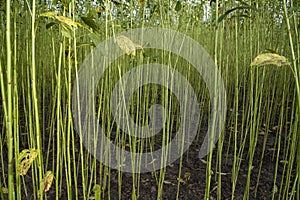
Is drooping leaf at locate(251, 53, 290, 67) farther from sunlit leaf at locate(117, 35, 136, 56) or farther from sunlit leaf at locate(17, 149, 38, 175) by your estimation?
sunlit leaf at locate(17, 149, 38, 175)

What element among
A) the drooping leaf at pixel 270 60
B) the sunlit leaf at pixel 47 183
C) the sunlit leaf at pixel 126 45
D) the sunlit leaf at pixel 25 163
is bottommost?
the sunlit leaf at pixel 47 183

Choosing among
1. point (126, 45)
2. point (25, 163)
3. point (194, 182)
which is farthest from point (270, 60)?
point (194, 182)

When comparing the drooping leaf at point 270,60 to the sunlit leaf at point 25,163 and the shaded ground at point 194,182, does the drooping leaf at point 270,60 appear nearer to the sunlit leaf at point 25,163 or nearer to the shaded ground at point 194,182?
the sunlit leaf at point 25,163

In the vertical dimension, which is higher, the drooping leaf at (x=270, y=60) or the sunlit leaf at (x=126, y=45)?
the sunlit leaf at (x=126, y=45)

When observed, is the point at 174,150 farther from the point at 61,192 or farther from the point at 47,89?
the point at 47,89

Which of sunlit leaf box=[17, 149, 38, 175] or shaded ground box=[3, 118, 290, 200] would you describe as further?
shaded ground box=[3, 118, 290, 200]

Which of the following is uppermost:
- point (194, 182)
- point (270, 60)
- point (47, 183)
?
point (270, 60)

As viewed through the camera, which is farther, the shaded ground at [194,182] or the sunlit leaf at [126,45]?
the shaded ground at [194,182]

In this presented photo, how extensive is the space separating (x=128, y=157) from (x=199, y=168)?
0.37 meters

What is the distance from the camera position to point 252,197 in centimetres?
125

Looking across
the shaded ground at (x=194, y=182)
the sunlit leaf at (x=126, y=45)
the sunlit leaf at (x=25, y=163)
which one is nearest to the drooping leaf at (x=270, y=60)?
the sunlit leaf at (x=126, y=45)

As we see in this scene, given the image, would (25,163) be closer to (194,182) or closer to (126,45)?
(126,45)

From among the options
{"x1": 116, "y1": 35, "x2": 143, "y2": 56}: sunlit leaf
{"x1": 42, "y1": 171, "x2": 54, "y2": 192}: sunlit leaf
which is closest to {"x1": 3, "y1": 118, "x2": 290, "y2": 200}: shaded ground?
{"x1": 42, "y1": 171, "x2": 54, "y2": 192}: sunlit leaf

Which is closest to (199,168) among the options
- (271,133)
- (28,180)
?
(271,133)
